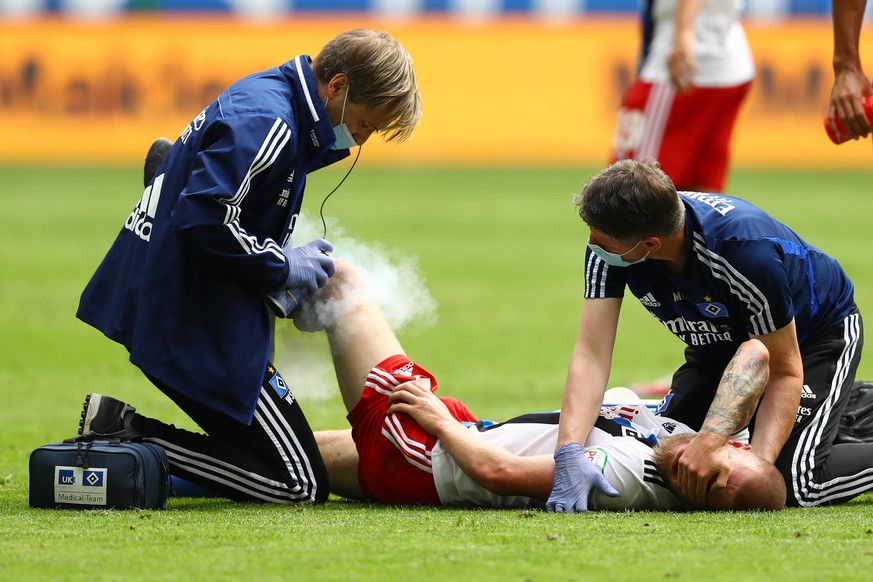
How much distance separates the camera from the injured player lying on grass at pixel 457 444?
4.58 meters

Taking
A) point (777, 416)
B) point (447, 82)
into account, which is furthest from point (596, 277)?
point (447, 82)

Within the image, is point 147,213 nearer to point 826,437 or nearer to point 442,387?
point 826,437

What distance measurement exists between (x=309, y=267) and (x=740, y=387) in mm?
1600

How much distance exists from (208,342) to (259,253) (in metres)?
0.39

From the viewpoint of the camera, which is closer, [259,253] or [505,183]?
[259,253]

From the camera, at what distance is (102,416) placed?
4.89 meters

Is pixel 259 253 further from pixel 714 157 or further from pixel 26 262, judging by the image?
pixel 26 262

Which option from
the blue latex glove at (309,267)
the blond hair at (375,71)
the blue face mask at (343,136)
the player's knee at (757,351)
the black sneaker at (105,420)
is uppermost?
the blond hair at (375,71)

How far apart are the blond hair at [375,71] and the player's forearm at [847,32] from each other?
1.79 meters

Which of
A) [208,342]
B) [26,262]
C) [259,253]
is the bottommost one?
[26,262]

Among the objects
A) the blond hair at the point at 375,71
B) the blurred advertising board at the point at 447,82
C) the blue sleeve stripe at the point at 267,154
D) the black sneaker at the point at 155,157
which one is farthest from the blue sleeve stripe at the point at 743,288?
the blurred advertising board at the point at 447,82

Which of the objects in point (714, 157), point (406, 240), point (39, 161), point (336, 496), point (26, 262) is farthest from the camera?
point (39, 161)

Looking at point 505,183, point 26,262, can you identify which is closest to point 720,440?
point 26,262

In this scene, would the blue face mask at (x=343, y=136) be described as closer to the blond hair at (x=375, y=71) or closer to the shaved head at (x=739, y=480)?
the blond hair at (x=375, y=71)
